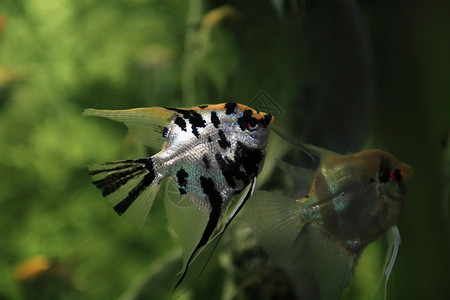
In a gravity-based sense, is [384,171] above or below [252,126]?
below

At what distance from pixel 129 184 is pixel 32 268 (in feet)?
A: 4.47

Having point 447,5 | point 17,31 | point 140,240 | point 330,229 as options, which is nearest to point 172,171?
point 330,229

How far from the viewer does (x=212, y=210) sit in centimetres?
63

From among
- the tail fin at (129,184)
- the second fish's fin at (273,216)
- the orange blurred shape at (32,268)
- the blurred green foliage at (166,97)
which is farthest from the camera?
the orange blurred shape at (32,268)

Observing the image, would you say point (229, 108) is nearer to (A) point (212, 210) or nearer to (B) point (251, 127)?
(B) point (251, 127)

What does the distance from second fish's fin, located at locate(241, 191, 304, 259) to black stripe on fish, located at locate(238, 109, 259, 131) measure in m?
0.21

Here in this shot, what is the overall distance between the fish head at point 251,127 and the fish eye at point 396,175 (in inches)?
15.8

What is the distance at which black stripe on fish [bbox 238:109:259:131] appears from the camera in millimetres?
635

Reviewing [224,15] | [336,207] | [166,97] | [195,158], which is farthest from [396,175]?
[166,97]

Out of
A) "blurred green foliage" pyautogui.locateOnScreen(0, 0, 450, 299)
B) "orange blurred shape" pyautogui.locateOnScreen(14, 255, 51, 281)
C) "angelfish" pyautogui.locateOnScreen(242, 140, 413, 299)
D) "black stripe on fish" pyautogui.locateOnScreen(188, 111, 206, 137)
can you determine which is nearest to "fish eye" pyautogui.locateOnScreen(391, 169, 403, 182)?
"angelfish" pyautogui.locateOnScreen(242, 140, 413, 299)

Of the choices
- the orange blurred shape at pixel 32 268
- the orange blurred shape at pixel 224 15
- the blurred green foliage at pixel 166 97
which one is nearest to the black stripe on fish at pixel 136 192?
the blurred green foliage at pixel 166 97

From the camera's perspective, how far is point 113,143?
1954 mm

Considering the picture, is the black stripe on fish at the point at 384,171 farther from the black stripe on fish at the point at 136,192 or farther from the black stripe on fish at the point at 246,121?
the black stripe on fish at the point at 136,192

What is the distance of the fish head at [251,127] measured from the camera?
64cm
